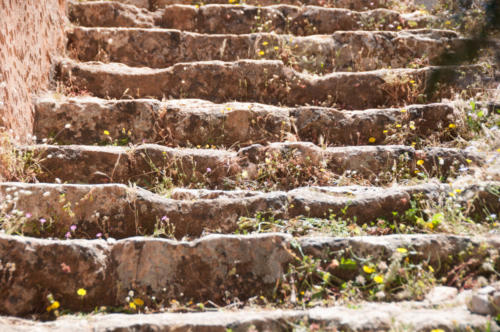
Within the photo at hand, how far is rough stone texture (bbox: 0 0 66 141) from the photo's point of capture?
10.6 feet

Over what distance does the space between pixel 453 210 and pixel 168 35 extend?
11.2ft

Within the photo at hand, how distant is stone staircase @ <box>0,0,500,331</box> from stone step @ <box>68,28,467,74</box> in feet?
0.06

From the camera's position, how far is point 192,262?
2.46 metres

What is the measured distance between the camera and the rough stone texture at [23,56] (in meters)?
3.24

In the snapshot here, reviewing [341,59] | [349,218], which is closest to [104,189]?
[349,218]

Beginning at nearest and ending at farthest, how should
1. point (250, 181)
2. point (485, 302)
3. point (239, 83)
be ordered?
point (485, 302)
point (250, 181)
point (239, 83)

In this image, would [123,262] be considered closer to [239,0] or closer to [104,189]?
[104,189]

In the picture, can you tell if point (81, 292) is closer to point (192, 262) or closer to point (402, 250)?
point (192, 262)

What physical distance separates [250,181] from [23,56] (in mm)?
2241

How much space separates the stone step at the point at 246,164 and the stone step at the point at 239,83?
0.91m

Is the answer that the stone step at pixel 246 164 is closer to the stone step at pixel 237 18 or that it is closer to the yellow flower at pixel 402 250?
the yellow flower at pixel 402 250

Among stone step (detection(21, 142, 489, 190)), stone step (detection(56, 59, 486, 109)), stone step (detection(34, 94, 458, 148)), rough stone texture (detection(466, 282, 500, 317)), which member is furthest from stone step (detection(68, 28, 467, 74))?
rough stone texture (detection(466, 282, 500, 317))

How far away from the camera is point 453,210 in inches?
106

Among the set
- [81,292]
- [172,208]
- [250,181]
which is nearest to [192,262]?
[172,208]
